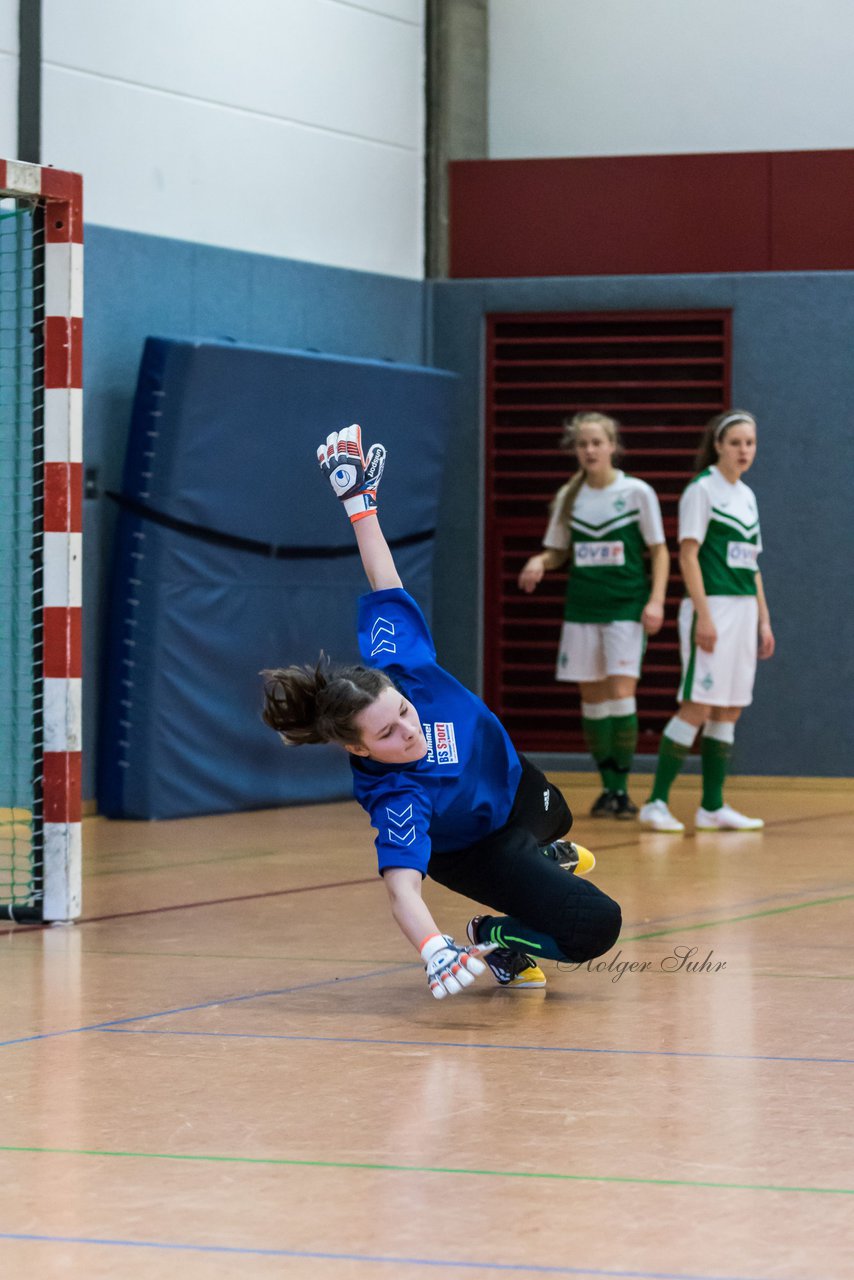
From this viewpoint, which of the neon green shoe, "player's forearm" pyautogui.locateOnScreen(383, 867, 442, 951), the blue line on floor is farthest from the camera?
the neon green shoe

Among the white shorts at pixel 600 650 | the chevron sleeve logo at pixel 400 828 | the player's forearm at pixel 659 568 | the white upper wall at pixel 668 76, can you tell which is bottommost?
the chevron sleeve logo at pixel 400 828

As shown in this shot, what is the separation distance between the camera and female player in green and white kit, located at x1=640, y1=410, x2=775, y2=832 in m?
8.18

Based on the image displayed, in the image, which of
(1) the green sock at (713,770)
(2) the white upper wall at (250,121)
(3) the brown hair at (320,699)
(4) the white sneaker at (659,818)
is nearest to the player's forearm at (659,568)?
(1) the green sock at (713,770)

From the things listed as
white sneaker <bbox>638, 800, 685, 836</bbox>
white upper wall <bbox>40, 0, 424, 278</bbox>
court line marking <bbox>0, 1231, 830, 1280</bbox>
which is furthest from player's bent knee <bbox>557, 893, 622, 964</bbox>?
white upper wall <bbox>40, 0, 424, 278</bbox>

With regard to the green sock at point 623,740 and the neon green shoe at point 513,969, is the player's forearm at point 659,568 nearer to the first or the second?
the green sock at point 623,740

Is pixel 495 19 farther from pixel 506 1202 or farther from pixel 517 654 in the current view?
pixel 506 1202

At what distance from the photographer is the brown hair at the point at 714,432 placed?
8195 mm

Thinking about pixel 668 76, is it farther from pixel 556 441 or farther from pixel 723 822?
pixel 723 822

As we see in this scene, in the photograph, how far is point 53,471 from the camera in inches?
224

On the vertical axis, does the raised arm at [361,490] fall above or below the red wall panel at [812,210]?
below

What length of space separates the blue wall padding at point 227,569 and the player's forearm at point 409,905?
4567 millimetres

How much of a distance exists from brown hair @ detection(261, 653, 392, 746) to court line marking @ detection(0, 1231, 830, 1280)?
1.61m

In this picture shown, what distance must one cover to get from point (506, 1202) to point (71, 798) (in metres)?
3.06

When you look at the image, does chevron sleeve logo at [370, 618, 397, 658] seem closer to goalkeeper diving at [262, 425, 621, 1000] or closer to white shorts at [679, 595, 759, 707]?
goalkeeper diving at [262, 425, 621, 1000]
